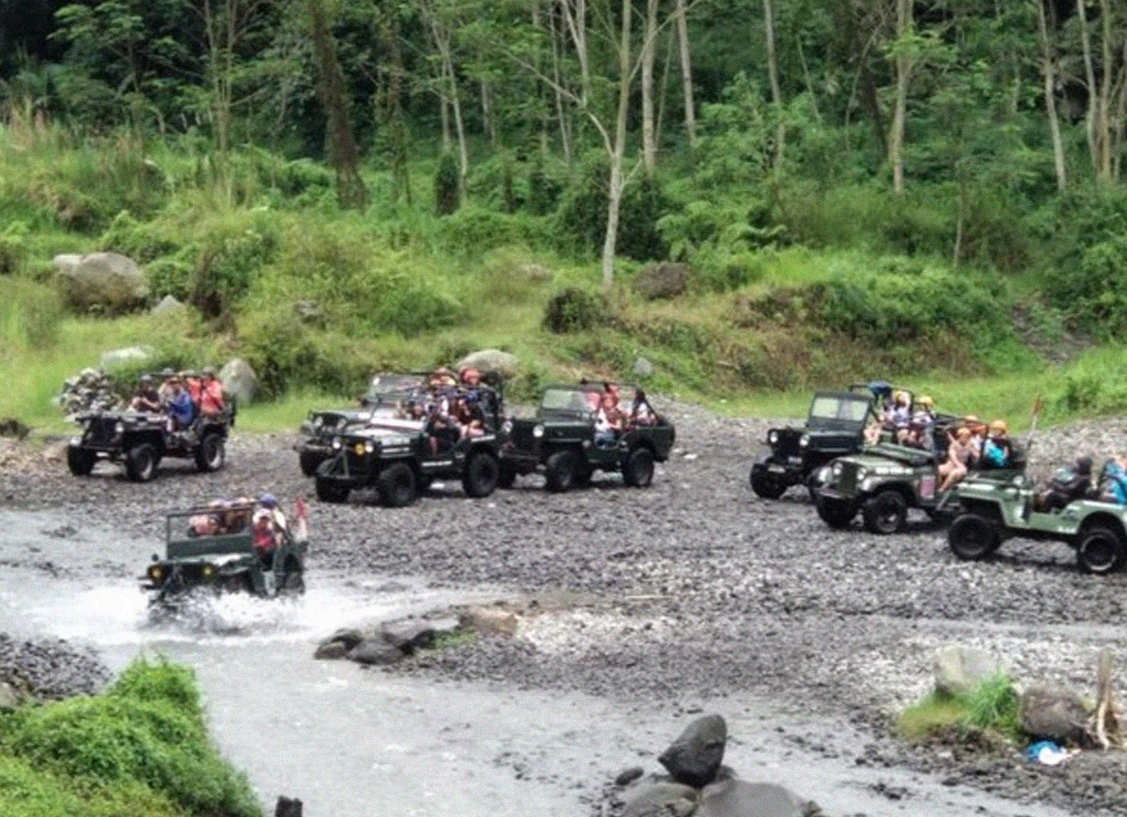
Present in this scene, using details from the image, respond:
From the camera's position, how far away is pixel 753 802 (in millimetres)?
18172

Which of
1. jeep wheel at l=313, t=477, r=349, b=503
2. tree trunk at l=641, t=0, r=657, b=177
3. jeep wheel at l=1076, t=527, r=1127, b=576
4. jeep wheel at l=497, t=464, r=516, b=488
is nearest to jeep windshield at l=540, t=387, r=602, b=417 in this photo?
jeep wheel at l=497, t=464, r=516, b=488

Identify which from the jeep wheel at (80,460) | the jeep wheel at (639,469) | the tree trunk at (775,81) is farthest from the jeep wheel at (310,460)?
the tree trunk at (775,81)

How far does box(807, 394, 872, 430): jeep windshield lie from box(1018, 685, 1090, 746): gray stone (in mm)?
15622

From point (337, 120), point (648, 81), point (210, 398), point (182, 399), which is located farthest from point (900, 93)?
point (182, 399)

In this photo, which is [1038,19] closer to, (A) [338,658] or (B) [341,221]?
(B) [341,221]

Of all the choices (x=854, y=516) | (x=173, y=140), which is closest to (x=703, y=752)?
(x=854, y=516)

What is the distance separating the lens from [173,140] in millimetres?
60844

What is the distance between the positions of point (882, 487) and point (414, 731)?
1238 centimetres

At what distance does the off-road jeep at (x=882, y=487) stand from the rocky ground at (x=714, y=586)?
340mm

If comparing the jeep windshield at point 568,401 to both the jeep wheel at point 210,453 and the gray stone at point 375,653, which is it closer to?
the jeep wheel at point 210,453

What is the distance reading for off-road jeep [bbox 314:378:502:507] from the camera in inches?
1329

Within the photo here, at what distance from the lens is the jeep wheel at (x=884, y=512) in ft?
104

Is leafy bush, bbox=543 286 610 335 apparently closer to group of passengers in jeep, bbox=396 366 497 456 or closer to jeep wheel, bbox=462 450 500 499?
group of passengers in jeep, bbox=396 366 497 456

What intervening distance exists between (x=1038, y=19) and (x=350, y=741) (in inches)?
1633
